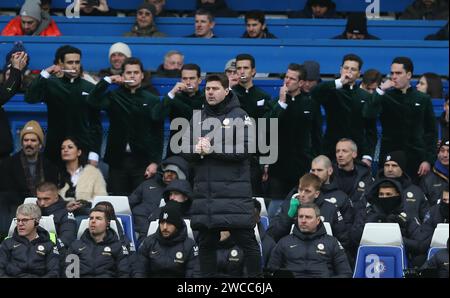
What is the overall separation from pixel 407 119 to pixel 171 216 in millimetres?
3261

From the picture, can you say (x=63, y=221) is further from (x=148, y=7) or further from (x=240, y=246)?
(x=148, y=7)

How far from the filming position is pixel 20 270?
14148 millimetres

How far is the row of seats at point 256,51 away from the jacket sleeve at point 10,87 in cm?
201

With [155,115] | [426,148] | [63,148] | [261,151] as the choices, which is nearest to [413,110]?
[426,148]

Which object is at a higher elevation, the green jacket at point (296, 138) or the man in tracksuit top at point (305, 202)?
the green jacket at point (296, 138)

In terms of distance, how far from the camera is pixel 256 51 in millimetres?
17625

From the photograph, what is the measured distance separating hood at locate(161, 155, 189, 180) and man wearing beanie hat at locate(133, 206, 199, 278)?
1273 millimetres

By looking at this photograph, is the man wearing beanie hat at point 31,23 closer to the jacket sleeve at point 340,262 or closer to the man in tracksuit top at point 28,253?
the man in tracksuit top at point 28,253

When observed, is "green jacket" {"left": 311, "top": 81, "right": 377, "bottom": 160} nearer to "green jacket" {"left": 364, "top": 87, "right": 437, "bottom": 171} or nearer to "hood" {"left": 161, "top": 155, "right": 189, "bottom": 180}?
"green jacket" {"left": 364, "top": 87, "right": 437, "bottom": 171}

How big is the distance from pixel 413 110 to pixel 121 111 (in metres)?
3.04

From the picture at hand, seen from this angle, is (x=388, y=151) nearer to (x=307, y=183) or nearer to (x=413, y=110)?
(x=413, y=110)

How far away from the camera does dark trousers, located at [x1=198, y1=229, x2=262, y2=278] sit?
12852 millimetres

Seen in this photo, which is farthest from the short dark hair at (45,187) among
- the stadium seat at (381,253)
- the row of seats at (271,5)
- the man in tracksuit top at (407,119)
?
the row of seats at (271,5)

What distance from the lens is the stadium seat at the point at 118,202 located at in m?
15.2
